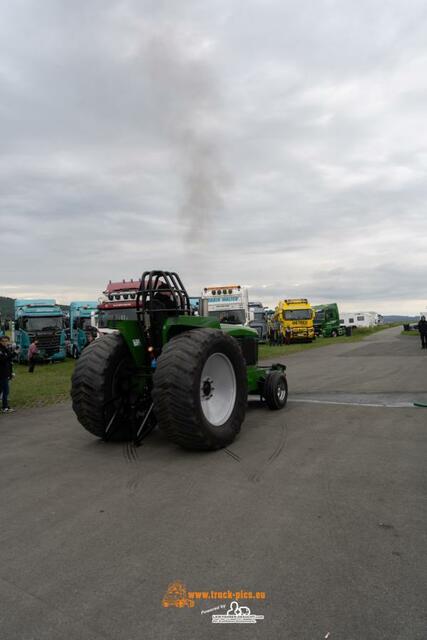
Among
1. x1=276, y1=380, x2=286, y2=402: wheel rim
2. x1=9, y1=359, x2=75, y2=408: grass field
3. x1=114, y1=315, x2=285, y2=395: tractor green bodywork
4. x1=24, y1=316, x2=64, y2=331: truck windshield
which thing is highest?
x1=24, y1=316, x2=64, y2=331: truck windshield

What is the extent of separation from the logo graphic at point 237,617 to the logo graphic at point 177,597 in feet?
0.59

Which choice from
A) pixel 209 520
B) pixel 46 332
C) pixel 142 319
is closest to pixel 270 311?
pixel 46 332

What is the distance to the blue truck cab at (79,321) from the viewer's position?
23172 mm

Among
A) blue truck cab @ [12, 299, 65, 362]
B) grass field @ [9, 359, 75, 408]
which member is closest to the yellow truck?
blue truck cab @ [12, 299, 65, 362]

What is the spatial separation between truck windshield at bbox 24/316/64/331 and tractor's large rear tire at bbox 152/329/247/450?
17385 mm

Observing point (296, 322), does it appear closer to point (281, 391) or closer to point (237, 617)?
point (281, 391)

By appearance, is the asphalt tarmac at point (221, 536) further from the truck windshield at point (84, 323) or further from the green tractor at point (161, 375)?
the truck windshield at point (84, 323)

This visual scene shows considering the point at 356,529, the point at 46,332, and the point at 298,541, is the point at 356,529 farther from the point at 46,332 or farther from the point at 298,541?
the point at 46,332

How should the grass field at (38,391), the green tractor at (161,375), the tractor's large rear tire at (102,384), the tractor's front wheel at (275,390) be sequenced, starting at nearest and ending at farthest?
the green tractor at (161,375), the tractor's large rear tire at (102,384), the tractor's front wheel at (275,390), the grass field at (38,391)

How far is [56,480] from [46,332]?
17.6 m

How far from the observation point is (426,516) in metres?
3.32

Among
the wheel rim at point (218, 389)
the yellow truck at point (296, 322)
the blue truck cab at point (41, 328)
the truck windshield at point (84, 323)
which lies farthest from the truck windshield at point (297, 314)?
the wheel rim at point (218, 389)

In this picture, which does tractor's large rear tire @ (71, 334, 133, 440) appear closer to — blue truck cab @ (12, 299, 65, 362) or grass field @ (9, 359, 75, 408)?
grass field @ (9, 359, 75, 408)

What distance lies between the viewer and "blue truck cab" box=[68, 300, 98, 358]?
76.0 ft
